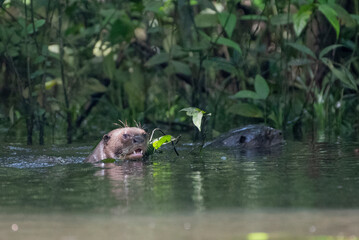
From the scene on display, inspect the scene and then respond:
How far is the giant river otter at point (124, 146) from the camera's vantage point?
5.14 meters

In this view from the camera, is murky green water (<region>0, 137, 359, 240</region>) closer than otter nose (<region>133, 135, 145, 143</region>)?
Yes

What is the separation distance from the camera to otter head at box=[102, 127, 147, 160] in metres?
5.14

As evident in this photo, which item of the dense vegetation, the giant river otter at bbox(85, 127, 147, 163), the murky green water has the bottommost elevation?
the murky green water

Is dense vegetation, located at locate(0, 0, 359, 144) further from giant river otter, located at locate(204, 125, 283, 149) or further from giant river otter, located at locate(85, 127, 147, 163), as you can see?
giant river otter, located at locate(85, 127, 147, 163)

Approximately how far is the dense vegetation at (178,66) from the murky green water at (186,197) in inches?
61.2

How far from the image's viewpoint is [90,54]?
8367 millimetres

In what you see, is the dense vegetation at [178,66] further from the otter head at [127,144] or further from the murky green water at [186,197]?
the murky green water at [186,197]

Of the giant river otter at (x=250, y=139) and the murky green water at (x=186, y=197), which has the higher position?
the giant river otter at (x=250, y=139)

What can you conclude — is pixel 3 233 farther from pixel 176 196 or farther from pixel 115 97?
pixel 115 97

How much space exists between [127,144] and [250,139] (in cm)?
143

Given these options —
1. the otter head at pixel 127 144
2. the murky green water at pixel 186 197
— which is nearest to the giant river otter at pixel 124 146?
the otter head at pixel 127 144

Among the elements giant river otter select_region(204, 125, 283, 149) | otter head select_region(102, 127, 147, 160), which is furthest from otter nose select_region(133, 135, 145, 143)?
giant river otter select_region(204, 125, 283, 149)

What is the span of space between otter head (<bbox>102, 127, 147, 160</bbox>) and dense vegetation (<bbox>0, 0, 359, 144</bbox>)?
1184 millimetres

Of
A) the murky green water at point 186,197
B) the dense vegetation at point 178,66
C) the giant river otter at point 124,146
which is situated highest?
the dense vegetation at point 178,66
